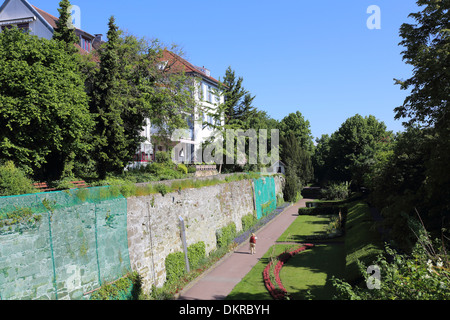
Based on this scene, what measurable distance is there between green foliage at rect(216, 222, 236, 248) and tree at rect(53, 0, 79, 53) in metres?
14.0

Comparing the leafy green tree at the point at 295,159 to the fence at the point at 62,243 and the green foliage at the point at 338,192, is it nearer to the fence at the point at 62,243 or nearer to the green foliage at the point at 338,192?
the green foliage at the point at 338,192

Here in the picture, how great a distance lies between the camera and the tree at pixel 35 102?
14375 millimetres

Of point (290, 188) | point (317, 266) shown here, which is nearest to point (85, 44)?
point (317, 266)

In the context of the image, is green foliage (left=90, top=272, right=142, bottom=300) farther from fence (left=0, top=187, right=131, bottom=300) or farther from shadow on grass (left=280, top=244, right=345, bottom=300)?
shadow on grass (left=280, top=244, right=345, bottom=300)

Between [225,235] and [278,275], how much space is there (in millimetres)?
5888

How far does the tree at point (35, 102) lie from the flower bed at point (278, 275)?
11419mm

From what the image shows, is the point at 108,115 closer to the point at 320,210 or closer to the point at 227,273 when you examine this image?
the point at 227,273

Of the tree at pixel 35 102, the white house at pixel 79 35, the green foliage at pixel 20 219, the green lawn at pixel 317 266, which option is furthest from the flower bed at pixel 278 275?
the white house at pixel 79 35

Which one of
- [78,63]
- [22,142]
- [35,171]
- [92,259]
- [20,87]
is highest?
[78,63]

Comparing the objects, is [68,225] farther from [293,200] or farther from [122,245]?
[293,200]

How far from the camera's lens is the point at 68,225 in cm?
1045

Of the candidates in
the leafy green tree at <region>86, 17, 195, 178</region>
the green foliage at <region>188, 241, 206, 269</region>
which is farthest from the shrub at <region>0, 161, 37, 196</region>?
the green foliage at <region>188, 241, 206, 269</region>
